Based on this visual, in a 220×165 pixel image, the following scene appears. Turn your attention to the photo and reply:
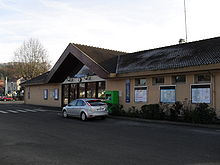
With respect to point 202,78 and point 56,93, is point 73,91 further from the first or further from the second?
point 202,78

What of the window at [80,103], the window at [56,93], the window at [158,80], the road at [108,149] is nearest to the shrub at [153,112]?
the window at [158,80]

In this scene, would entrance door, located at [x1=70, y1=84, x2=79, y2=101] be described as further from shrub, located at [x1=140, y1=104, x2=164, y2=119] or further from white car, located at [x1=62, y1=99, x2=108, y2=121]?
shrub, located at [x1=140, y1=104, x2=164, y2=119]

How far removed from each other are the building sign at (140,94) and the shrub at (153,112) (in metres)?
2.38

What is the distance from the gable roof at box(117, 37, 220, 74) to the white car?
15.3ft

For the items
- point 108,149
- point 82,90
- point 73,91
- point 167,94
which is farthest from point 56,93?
point 108,149

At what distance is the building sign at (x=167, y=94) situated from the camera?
53.4 feet

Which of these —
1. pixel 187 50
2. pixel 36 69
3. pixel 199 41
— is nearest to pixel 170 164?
pixel 187 50

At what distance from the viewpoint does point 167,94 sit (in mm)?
16641

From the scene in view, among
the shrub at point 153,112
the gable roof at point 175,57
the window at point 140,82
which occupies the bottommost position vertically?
the shrub at point 153,112

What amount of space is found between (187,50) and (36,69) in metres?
40.0

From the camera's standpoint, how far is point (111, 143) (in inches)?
326

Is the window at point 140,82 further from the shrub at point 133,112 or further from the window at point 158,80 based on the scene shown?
the shrub at point 133,112

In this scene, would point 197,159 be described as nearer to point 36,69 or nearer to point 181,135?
point 181,135

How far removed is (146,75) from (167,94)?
209cm
